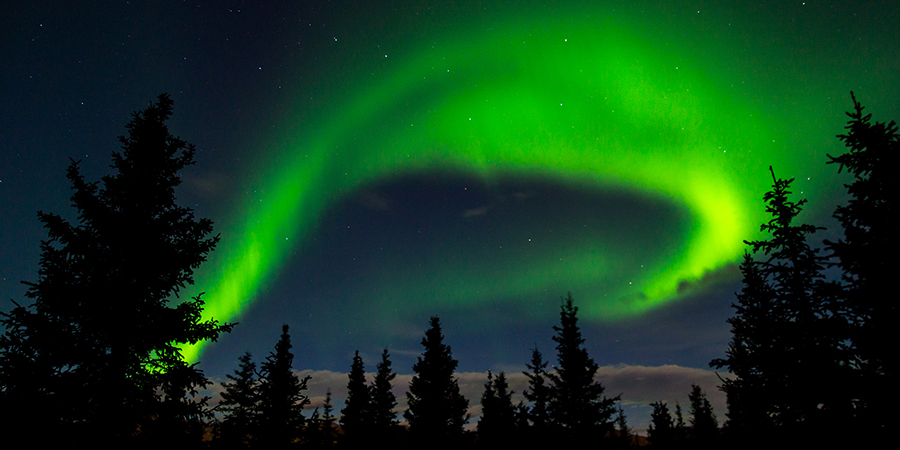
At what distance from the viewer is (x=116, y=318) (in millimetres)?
9328

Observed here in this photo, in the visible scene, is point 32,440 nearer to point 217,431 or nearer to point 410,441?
point 217,431

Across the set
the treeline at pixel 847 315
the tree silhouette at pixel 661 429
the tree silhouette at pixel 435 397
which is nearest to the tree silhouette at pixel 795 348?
the treeline at pixel 847 315

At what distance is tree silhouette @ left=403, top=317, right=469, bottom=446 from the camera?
2430 centimetres

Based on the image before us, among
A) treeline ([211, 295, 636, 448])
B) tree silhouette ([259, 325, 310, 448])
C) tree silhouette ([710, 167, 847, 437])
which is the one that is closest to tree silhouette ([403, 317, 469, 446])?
treeline ([211, 295, 636, 448])

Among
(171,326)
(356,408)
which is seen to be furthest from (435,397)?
(171,326)

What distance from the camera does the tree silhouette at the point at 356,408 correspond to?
1094 inches

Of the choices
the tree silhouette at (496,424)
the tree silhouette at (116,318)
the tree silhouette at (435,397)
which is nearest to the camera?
the tree silhouette at (116,318)

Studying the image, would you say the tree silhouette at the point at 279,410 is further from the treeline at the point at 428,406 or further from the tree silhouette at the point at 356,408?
the tree silhouette at the point at 356,408

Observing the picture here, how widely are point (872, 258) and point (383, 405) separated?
30179 mm

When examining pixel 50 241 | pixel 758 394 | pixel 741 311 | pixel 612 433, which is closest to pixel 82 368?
pixel 50 241

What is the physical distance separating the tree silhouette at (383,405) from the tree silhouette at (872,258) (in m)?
27.0

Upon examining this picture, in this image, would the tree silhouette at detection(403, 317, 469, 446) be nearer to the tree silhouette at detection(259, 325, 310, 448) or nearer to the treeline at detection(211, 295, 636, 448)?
the treeline at detection(211, 295, 636, 448)

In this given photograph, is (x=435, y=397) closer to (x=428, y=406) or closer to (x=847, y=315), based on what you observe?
(x=428, y=406)

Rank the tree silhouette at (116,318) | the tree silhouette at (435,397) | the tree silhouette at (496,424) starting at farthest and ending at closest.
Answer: the tree silhouette at (435,397)
the tree silhouette at (496,424)
the tree silhouette at (116,318)
